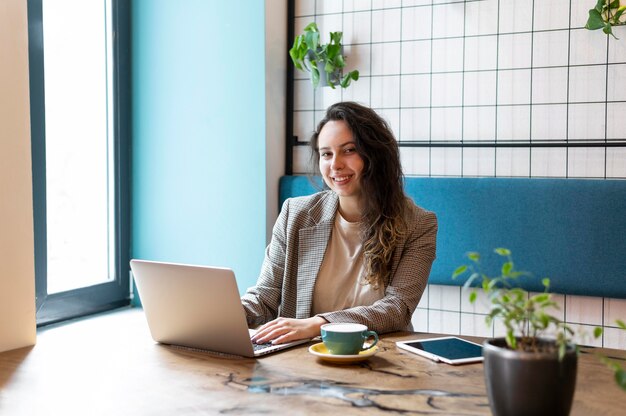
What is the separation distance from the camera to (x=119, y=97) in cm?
323

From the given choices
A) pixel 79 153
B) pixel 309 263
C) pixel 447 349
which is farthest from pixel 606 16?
pixel 79 153

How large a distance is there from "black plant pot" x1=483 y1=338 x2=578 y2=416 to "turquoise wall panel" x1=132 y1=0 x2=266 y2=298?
6.48ft

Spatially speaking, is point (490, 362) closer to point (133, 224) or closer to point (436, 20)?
point (436, 20)

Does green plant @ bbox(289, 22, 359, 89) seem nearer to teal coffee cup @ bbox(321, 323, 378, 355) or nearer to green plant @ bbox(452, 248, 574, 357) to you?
teal coffee cup @ bbox(321, 323, 378, 355)

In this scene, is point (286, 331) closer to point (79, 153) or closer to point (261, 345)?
point (261, 345)

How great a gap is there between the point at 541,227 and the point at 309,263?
0.90 metres

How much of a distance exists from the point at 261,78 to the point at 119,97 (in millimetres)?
637

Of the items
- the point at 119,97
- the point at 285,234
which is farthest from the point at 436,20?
the point at 119,97

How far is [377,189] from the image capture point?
2.36m

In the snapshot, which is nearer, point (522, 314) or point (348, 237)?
point (522, 314)

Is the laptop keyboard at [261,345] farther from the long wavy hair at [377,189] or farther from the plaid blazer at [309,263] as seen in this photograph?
the long wavy hair at [377,189]

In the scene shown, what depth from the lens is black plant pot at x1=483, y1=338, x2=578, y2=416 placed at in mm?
1171

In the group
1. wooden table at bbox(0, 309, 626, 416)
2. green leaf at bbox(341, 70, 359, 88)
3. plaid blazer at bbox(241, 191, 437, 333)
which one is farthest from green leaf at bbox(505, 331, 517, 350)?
green leaf at bbox(341, 70, 359, 88)

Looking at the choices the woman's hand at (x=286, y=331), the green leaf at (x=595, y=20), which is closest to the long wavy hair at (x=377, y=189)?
the woman's hand at (x=286, y=331)
